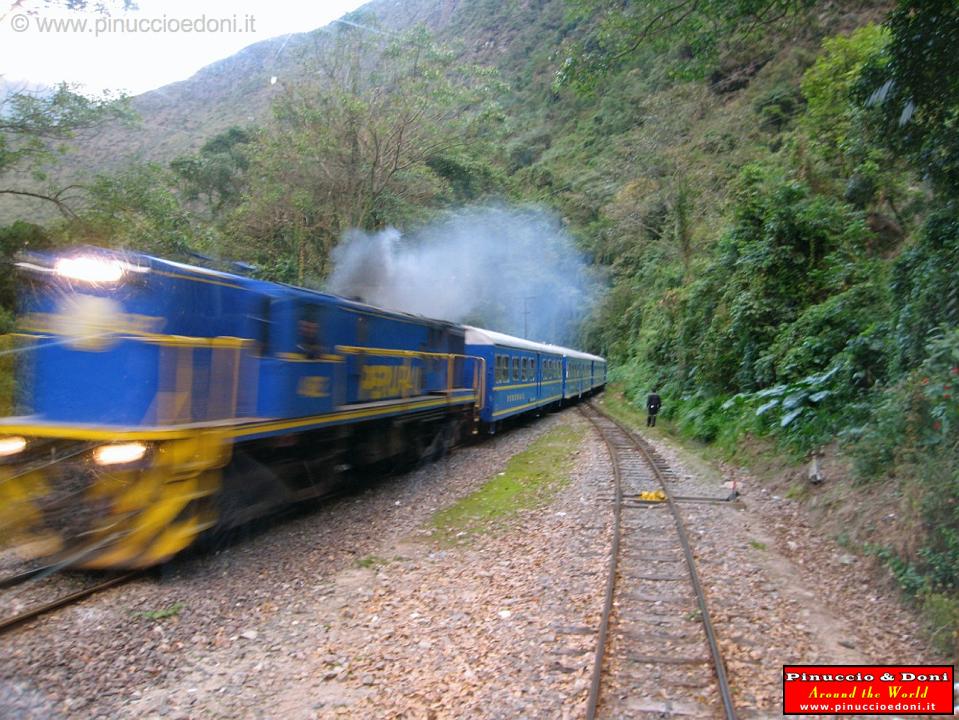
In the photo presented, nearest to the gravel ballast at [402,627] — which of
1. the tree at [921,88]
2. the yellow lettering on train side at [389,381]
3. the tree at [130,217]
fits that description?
the yellow lettering on train side at [389,381]

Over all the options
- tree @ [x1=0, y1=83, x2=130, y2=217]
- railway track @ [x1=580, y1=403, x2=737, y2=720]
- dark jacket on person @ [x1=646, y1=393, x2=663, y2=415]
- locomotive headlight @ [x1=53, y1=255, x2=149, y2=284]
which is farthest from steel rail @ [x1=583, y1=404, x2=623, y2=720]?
tree @ [x1=0, y1=83, x2=130, y2=217]

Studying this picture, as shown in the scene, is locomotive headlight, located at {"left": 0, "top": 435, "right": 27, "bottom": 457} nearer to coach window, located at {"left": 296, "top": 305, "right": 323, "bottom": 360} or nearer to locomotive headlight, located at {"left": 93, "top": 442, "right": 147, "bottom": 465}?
locomotive headlight, located at {"left": 93, "top": 442, "right": 147, "bottom": 465}

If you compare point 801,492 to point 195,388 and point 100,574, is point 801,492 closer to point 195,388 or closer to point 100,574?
point 195,388

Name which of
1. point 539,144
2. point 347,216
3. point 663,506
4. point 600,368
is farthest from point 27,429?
point 539,144

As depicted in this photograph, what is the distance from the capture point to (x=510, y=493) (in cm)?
998

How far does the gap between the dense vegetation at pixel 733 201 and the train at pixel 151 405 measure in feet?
17.1

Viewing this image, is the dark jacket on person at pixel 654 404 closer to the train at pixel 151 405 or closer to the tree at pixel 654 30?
the tree at pixel 654 30

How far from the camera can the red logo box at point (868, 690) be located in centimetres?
397

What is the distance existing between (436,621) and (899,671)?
329cm

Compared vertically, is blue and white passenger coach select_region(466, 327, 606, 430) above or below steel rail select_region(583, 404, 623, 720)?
above

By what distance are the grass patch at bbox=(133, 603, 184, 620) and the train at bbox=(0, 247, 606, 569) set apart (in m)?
0.53

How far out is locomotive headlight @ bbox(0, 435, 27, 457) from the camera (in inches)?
220

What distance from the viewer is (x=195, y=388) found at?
18.9 ft

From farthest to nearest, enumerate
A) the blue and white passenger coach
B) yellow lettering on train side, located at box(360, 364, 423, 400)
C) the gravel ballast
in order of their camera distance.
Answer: the blue and white passenger coach < yellow lettering on train side, located at box(360, 364, 423, 400) < the gravel ballast
